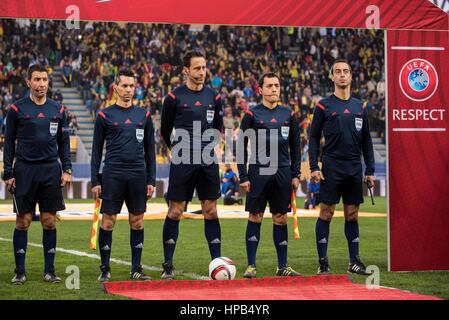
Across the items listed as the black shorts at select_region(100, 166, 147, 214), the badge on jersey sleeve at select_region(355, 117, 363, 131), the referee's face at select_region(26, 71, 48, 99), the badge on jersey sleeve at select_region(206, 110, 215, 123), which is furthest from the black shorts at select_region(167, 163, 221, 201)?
the badge on jersey sleeve at select_region(355, 117, 363, 131)

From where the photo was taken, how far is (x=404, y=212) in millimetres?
10289

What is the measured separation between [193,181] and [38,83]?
1.94 m

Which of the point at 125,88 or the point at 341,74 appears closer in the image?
the point at 125,88

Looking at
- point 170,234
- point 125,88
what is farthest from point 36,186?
point 170,234

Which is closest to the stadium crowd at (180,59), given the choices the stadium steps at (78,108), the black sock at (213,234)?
the stadium steps at (78,108)

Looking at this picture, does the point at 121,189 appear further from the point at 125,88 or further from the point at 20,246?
the point at 20,246

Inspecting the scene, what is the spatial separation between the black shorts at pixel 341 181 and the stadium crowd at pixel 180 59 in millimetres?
18529

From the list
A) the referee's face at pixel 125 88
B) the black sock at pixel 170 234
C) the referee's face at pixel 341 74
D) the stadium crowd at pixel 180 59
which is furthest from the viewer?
the stadium crowd at pixel 180 59

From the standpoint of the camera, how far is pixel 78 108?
1212 inches

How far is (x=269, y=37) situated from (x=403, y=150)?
2595 centimetres

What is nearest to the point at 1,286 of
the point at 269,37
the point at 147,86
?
the point at 147,86

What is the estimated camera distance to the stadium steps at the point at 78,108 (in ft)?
96.6

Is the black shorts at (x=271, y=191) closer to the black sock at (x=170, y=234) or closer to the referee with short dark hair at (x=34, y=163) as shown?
the black sock at (x=170, y=234)
